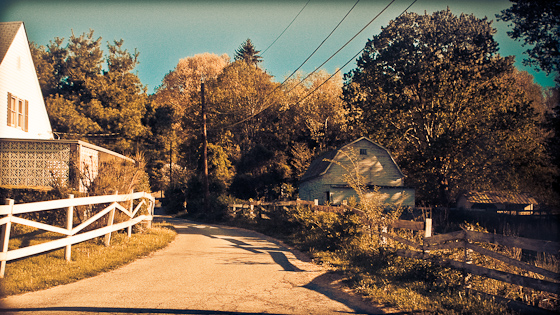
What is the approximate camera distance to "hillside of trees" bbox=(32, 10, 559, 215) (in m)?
33.8

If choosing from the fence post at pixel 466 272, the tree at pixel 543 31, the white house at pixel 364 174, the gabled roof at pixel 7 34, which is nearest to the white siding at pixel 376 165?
the white house at pixel 364 174

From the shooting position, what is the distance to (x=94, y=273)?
9586mm

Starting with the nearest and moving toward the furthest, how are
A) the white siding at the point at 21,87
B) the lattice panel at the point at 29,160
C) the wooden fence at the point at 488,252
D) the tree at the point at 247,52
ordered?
the wooden fence at the point at 488,252, the lattice panel at the point at 29,160, the white siding at the point at 21,87, the tree at the point at 247,52

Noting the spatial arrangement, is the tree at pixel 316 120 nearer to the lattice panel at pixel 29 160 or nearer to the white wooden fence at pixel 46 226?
the lattice panel at pixel 29 160

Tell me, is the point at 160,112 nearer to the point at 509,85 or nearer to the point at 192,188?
the point at 192,188

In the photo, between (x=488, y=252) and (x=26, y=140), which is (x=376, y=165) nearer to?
(x=26, y=140)

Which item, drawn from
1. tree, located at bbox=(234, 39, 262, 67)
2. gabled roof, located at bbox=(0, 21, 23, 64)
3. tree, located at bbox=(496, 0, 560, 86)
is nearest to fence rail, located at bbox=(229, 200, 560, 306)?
tree, located at bbox=(496, 0, 560, 86)

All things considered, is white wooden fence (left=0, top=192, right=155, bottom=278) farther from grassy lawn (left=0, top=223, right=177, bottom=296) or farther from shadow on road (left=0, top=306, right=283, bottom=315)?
shadow on road (left=0, top=306, right=283, bottom=315)

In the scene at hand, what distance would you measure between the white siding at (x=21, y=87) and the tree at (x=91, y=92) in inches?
624

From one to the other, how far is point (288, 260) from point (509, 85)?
29.3 meters

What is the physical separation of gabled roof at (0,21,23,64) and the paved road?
18.9 meters

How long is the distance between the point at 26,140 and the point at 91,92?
108 feet

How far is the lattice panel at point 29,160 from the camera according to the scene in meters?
Result: 20.9

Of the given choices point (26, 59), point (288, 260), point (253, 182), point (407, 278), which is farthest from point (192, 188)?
point (407, 278)
